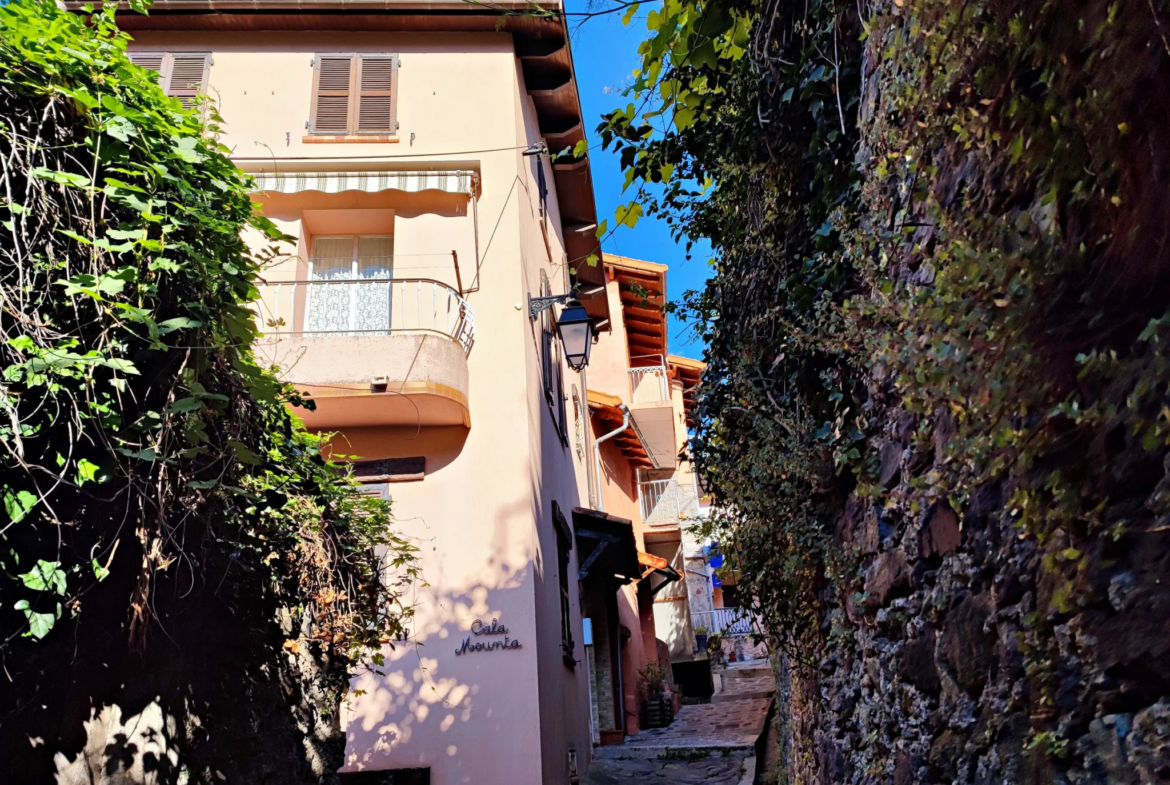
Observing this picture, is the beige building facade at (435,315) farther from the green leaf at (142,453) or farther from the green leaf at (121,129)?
the green leaf at (142,453)

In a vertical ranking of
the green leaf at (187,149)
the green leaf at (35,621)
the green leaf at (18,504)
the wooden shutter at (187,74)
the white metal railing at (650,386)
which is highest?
the wooden shutter at (187,74)

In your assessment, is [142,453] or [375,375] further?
[375,375]

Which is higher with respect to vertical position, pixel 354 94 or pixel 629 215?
pixel 354 94

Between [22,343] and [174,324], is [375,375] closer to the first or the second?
[174,324]

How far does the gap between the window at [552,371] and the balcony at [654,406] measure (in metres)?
6.49

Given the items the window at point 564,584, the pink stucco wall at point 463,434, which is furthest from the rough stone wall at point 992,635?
the window at point 564,584

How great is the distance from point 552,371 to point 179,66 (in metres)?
6.01

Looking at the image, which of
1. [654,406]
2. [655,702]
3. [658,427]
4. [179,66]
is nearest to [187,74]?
[179,66]

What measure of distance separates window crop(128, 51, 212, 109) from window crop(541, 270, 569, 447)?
4858 millimetres

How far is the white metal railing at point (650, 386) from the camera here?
19938mm

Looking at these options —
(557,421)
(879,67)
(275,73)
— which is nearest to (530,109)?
(275,73)

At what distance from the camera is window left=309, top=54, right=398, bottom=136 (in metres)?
10.0

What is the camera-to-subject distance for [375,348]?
8.10 m

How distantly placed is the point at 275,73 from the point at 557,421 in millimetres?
5625
